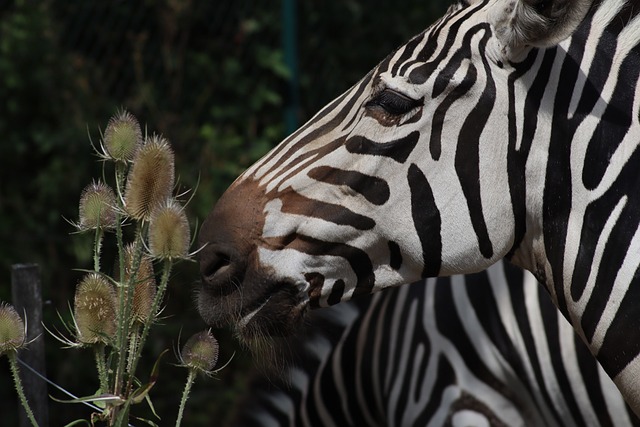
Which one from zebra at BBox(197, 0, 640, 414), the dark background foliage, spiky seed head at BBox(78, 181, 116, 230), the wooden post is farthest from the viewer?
the dark background foliage

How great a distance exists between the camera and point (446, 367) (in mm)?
3066

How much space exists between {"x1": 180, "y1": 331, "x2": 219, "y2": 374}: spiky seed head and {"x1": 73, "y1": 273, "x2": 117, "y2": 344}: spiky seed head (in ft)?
0.47

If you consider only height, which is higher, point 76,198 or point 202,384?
point 76,198

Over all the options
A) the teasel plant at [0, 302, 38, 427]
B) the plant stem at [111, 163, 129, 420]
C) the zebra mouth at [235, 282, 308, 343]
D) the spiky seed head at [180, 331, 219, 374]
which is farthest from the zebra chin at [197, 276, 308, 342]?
the teasel plant at [0, 302, 38, 427]

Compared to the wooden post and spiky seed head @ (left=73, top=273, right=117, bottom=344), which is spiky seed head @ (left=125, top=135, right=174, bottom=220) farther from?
the wooden post

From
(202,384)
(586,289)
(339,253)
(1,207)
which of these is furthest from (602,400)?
(1,207)

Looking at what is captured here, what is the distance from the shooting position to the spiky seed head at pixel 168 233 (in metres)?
1.67

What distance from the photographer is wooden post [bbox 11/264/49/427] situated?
7.48ft

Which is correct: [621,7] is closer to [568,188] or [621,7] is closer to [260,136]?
[568,188]

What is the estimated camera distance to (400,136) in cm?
195

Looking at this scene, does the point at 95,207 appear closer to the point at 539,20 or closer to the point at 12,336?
the point at 12,336

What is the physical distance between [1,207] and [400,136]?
3.26 m

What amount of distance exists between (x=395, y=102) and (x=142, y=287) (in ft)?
2.08

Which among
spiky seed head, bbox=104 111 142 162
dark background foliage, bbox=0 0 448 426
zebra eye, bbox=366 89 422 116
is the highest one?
dark background foliage, bbox=0 0 448 426
